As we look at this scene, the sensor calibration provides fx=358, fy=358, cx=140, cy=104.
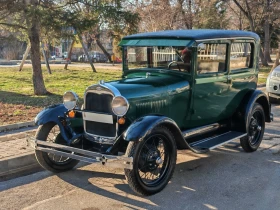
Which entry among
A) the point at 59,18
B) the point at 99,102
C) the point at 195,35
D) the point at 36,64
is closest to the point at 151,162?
the point at 99,102

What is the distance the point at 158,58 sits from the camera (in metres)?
5.78

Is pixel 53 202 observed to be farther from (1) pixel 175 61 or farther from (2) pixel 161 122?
(1) pixel 175 61

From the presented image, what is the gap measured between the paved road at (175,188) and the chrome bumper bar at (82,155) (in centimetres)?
50

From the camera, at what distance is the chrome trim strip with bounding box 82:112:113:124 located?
4699 mm

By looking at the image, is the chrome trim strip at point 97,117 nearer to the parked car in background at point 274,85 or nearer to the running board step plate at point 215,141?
the running board step plate at point 215,141

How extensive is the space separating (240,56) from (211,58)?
0.91 m

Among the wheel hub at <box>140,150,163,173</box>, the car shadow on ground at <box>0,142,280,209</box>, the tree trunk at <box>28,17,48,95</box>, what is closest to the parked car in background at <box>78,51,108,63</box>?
the tree trunk at <box>28,17,48,95</box>

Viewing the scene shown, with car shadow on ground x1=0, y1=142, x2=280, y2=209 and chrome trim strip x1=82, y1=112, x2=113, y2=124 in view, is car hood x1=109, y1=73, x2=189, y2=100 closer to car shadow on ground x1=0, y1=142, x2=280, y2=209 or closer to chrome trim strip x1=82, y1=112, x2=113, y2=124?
chrome trim strip x1=82, y1=112, x2=113, y2=124

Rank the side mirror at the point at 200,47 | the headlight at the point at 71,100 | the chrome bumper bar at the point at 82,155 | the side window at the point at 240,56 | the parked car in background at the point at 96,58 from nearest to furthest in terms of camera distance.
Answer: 1. the chrome bumper bar at the point at 82,155
2. the headlight at the point at 71,100
3. the side mirror at the point at 200,47
4. the side window at the point at 240,56
5. the parked car in background at the point at 96,58

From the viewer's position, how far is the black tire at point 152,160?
13.7ft

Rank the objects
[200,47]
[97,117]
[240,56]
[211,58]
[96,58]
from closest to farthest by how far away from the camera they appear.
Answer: [97,117] → [200,47] → [211,58] → [240,56] → [96,58]

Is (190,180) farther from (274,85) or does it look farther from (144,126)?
(274,85)

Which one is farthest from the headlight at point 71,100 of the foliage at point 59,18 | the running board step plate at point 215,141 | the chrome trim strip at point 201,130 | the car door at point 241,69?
the foliage at point 59,18

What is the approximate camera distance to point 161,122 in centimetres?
446
